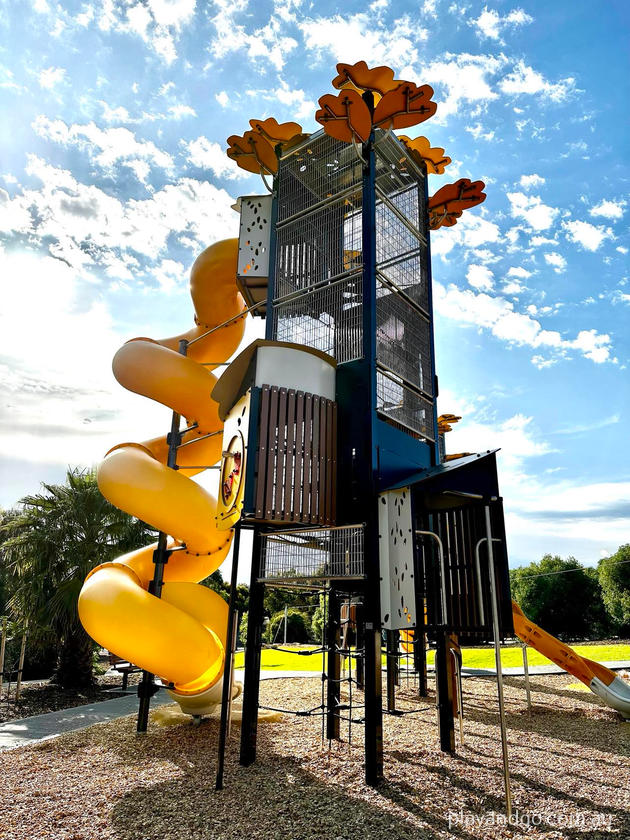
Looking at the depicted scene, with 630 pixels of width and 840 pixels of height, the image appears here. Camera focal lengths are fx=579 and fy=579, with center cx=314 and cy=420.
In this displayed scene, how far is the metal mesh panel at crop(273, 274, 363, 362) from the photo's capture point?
8587 mm

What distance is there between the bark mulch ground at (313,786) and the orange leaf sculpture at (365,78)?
9309 mm

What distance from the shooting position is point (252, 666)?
7.67 meters

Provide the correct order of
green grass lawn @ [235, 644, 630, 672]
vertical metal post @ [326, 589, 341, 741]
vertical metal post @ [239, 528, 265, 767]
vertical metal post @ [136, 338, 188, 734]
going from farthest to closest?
1. green grass lawn @ [235, 644, 630, 672]
2. vertical metal post @ [136, 338, 188, 734]
3. vertical metal post @ [326, 589, 341, 741]
4. vertical metal post @ [239, 528, 265, 767]

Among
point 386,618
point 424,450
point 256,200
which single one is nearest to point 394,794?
point 386,618

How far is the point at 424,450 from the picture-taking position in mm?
9195

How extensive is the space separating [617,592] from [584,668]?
23771 millimetres

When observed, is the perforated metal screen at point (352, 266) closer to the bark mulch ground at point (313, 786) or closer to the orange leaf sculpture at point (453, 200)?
the orange leaf sculpture at point (453, 200)

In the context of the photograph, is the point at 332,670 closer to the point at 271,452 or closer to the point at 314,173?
the point at 271,452

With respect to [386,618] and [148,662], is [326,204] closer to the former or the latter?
[386,618]

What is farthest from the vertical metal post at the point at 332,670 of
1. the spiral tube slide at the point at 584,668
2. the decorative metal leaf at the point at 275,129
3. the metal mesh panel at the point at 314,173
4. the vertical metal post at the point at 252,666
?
the decorative metal leaf at the point at 275,129

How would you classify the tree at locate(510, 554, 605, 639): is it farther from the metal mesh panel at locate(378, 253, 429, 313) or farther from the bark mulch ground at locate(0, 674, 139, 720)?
the metal mesh panel at locate(378, 253, 429, 313)

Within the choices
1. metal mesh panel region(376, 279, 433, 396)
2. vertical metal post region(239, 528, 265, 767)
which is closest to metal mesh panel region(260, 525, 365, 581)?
vertical metal post region(239, 528, 265, 767)

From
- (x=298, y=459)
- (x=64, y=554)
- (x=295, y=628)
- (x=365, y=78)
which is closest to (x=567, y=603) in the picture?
(x=295, y=628)

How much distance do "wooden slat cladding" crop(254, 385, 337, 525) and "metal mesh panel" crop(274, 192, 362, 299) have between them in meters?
2.35
